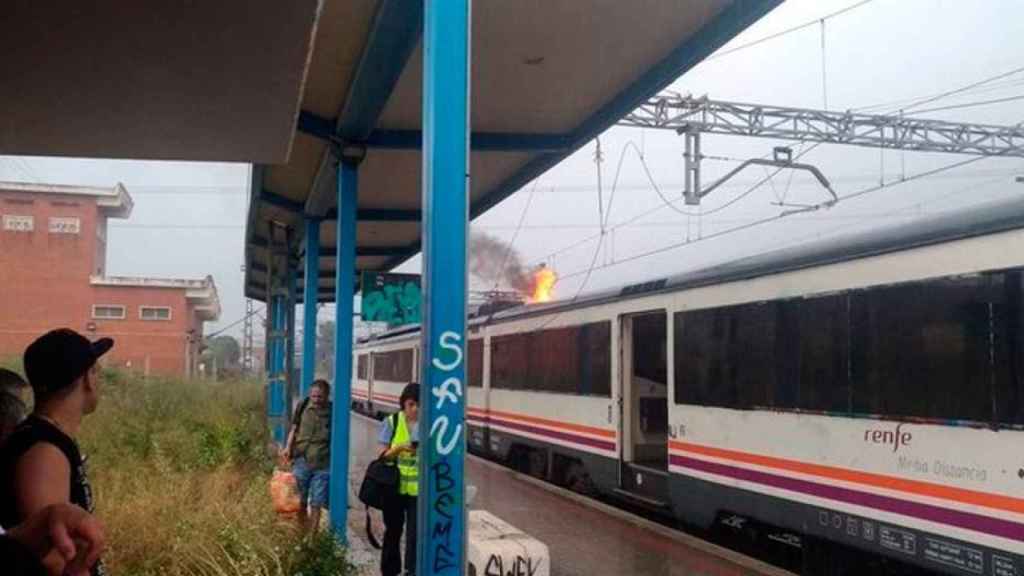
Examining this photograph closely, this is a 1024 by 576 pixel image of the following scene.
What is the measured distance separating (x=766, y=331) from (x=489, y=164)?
3.31m

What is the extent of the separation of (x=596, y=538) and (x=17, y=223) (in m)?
34.7

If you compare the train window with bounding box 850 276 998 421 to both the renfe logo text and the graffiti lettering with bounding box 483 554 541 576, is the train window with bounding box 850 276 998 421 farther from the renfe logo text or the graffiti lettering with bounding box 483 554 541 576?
the graffiti lettering with bounding box 483 554 541 576

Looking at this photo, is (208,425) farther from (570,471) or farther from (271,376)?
(570,471)

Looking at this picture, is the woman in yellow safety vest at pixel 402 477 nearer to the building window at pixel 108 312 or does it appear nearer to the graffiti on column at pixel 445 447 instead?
the graffiti on column at pixel 445 447

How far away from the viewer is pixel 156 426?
14.3 m

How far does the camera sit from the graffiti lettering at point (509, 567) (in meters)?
6.62

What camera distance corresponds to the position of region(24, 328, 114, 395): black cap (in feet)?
8.96

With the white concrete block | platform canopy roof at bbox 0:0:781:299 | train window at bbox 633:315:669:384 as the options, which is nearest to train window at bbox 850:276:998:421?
platform canopy roof at bbox 0:0:781:299

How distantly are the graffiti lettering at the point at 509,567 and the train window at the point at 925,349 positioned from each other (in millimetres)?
3041

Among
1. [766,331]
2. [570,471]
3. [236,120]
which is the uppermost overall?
[236,120]

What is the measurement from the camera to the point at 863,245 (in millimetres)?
7746

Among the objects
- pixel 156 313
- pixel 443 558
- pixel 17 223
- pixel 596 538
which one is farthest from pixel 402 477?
pixel 156 313

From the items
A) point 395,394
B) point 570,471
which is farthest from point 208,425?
point 395,394

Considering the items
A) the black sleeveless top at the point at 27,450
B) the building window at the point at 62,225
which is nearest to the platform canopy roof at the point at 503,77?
the black sleeveless top at the point at 27,450
